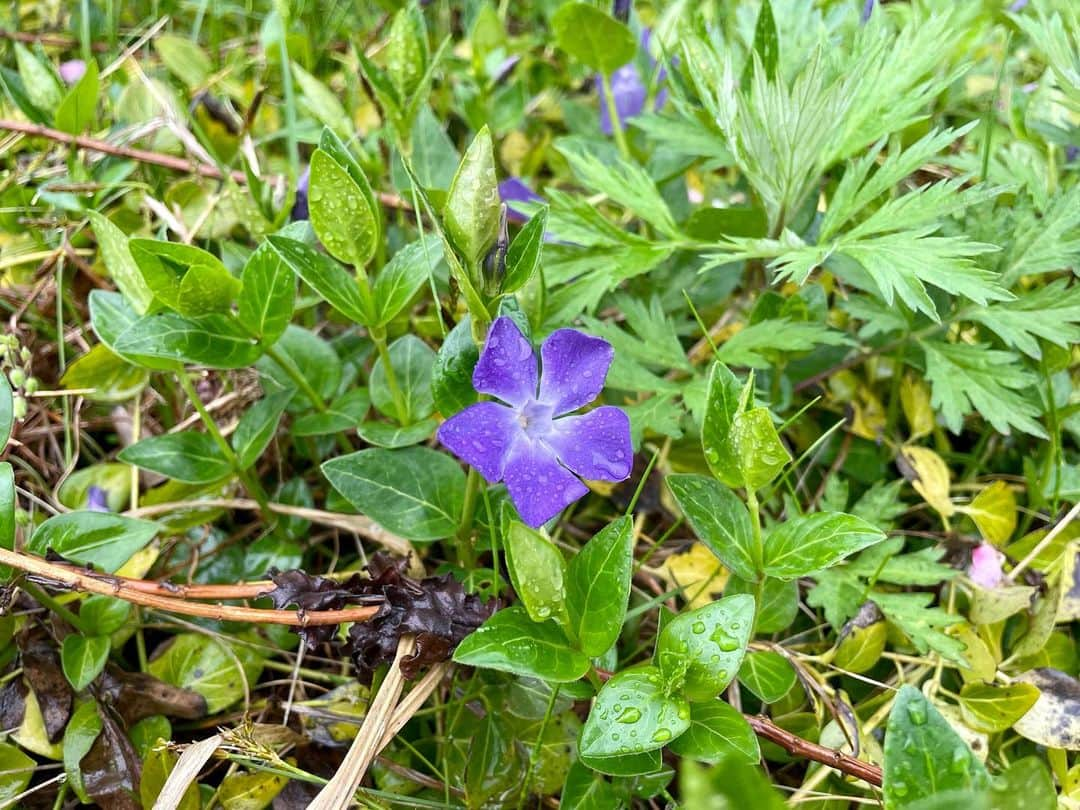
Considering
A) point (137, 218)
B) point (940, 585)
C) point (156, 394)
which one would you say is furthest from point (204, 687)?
point (940, 585)

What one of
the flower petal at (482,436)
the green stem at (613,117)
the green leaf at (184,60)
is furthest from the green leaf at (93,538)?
the green leaf at (184,60)

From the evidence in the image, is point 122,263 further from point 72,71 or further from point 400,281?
point 72,71

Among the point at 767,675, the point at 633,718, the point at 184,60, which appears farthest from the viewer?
the point at 184,60

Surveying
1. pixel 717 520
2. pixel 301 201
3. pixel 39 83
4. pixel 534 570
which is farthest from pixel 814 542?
pixel 39 83

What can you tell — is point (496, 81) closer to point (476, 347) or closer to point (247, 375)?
point (247, 375)

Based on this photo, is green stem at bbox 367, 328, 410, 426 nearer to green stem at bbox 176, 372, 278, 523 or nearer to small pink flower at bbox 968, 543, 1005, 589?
green stem at bbox 176, 372, 278, 523

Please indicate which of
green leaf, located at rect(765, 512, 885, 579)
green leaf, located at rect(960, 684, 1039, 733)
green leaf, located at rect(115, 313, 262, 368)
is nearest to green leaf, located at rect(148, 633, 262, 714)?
green leaf, located at rect(115, 313, 262, 368)

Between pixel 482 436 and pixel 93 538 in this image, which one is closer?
pixel 482 436
